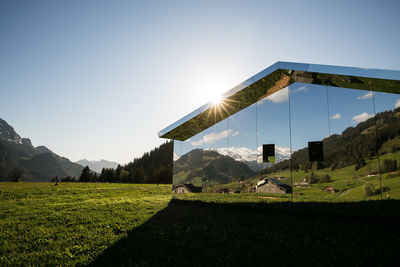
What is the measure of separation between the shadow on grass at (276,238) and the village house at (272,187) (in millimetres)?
813

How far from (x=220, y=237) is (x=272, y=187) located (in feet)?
16.1

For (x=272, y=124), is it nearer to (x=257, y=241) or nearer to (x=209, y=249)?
(x=257, y=241)

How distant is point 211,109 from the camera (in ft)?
39.5

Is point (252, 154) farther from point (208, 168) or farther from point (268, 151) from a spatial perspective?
point (208, 168)

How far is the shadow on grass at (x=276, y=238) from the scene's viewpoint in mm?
4480

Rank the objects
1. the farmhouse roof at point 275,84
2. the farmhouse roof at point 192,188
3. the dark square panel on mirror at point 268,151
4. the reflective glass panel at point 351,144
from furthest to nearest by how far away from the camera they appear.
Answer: the farmhouse roof at point 192,188
the dark square panel on mirror at point 268,151
the reflective glass panel at point 351,144
the farmhouse roof at point 275,84

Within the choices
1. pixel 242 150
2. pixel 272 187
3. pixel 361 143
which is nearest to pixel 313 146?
pixel 361 143

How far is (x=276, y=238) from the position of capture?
5.74 metres

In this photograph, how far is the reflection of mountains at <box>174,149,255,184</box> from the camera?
1164 cm

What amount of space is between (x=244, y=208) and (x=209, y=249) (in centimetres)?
558

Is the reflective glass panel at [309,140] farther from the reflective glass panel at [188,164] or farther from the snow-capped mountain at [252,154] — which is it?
the reflective glass panel at [188,164]

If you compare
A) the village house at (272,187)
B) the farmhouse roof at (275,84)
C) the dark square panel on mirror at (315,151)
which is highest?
the farmhouse roof at (275,84)

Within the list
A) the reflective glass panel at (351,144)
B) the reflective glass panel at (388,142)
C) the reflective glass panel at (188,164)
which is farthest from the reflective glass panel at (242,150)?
the reflective glass panel at (388,142)

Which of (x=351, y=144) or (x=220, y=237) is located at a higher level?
(x=351, y=144)
